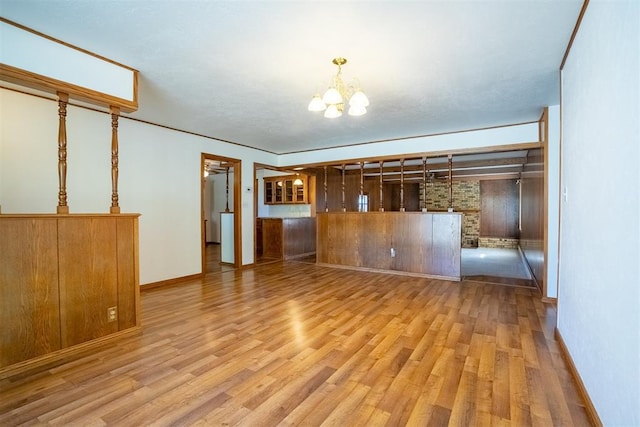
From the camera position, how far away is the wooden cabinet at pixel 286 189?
815 cm

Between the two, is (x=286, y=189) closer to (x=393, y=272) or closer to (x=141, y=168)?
(x=393, y=272)

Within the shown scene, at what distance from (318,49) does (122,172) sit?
132 inches

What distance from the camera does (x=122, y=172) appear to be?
4.23 meters

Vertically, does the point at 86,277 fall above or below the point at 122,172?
below

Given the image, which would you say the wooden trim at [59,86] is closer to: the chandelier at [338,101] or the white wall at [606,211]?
the chandelier at [338,101]

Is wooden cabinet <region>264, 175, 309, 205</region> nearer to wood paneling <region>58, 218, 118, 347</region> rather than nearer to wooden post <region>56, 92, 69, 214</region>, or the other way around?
wood paneling <region>58, 218, 118, 347</region>

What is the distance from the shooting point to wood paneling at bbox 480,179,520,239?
952 cm

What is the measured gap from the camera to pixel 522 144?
4.71m

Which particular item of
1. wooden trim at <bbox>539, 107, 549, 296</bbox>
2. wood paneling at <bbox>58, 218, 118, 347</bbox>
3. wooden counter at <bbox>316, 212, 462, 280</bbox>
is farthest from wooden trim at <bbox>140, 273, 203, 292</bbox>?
wooden trim at <bbox>539, 107, 549, 296</bbox>

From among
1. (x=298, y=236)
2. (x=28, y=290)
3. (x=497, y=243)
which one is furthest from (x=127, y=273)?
(x=497, y=243)

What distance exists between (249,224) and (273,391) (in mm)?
4652

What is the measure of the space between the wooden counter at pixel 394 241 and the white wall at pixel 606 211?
2686 millimetres

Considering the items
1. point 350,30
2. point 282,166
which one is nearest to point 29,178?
point 350,30

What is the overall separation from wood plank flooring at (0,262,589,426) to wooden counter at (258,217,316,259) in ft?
11.2
